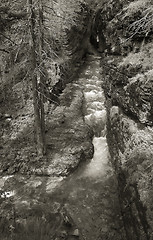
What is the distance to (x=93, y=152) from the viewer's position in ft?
37.7

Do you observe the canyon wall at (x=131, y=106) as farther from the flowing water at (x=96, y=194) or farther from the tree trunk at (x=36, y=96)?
the tree trunk at (x=36, y=96)

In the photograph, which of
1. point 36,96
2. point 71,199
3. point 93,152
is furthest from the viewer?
point 93,152

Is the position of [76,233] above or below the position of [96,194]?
below

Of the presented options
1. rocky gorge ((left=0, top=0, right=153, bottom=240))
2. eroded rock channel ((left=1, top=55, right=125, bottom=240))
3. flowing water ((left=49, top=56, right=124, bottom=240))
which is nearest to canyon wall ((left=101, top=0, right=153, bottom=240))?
rocky gorge ((left=0, top=0, right=153, bottom=240))

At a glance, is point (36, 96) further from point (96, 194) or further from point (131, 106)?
point (96, 194)

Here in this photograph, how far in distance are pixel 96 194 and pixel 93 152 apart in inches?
108

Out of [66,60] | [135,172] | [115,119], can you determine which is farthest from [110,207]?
[66,60]

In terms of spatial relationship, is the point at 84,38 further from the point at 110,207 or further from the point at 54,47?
the point at 110,207

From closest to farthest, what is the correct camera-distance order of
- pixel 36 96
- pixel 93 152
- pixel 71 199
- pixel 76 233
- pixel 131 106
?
pixel 76 233
pixel 71 199
pixel 131 106
pixel 36 96
pixel 93 152

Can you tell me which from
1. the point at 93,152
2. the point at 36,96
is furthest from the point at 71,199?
the point at 36,96

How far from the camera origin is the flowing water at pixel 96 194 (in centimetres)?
762

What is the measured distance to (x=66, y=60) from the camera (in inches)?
618

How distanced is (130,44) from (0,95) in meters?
8.04

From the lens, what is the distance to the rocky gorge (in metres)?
7.46
